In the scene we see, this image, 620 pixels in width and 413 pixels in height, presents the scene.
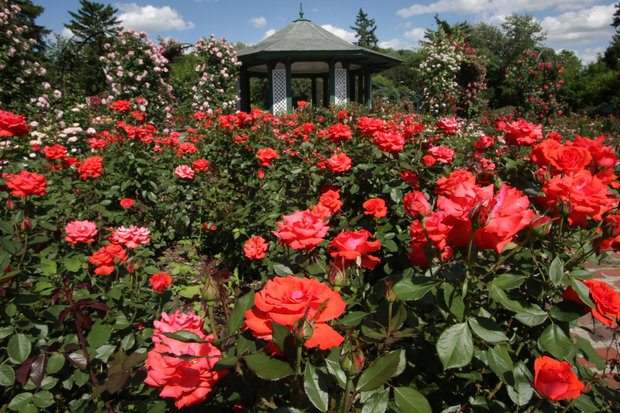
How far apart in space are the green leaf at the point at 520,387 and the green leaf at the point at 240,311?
644 mm

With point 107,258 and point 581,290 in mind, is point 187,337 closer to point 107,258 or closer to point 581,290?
point 581,290

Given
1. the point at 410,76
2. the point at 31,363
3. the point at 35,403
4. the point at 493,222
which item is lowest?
the point at 35,403

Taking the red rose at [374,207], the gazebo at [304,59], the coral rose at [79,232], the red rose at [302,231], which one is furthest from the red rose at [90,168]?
the gazebo at [304,59]

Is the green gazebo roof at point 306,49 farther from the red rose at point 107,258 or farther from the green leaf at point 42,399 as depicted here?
the green leaf at point 42,399

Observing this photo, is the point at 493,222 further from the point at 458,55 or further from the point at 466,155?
the point at 458,55

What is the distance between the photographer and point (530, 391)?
905mm

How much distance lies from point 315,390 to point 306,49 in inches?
462

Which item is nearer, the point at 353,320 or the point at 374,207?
the point at 353,320

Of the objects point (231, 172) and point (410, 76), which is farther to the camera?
point (410, 76)

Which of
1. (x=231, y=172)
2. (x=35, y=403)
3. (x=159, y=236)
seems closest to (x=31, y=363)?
(x=35, y=403)

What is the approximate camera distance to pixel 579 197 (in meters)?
0.90

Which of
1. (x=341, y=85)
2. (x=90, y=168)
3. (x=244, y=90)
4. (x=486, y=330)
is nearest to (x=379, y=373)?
(x=486, y=330)

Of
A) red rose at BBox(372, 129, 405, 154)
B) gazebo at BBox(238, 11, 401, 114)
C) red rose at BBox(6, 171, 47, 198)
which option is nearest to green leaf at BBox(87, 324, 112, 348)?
red rose at BBox(6, 171, 47, 198)

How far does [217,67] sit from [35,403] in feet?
36.1
